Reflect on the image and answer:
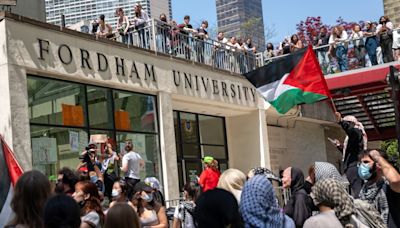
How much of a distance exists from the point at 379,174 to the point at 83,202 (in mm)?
2935

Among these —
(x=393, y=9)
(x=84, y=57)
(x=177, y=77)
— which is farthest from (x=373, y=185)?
(x=393, y=9)

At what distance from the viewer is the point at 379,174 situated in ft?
19.4

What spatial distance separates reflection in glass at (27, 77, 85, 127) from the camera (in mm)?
11414

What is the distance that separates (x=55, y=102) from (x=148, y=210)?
5.43 meters

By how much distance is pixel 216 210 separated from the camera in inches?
137

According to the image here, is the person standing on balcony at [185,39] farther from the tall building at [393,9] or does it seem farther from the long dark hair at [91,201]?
the tall building at [393,9]

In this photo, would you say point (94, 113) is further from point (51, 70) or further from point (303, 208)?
point (303, 208)

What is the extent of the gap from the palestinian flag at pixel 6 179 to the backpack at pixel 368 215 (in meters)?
3.40

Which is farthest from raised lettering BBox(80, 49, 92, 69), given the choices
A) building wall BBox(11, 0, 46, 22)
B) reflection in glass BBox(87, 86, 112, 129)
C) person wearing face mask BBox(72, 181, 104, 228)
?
person wearing face mask BBox(72, 181, 104, 228)

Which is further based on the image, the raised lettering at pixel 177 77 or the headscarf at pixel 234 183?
the raised lettering at pixel 177 77

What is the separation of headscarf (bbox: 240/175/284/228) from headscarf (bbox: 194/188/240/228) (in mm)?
1135

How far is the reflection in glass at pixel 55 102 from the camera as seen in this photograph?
11.4m

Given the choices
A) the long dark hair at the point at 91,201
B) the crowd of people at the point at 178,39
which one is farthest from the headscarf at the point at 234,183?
the crowd of people at the point at 178,39

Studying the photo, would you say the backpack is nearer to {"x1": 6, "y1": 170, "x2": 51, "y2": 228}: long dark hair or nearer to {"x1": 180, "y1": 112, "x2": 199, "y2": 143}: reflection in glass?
{"x1": 6, "y1": 170, "x2": 51, "y2": 228}: long dark hair
